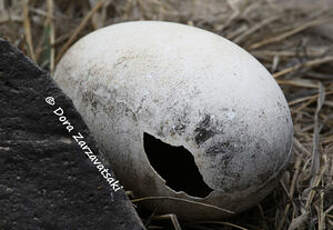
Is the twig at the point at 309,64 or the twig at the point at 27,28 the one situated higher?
the twig at the point at 27,28

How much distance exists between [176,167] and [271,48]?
118 cm

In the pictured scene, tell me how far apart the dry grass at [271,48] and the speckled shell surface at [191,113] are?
0.14m

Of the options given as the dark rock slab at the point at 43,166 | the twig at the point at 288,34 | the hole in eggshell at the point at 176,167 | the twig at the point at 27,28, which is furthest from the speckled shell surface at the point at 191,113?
the twig at the point at 288,34

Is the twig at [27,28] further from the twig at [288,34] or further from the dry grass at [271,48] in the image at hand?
the twig at [288,34]

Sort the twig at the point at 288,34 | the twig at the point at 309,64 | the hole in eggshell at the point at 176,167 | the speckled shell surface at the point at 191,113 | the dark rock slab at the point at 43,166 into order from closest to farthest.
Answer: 1. the dark rock slab at the point at 43,166
2. the speckled shell surface at the point at 191,113
3. the hole in eggshell at the point at 176,167
4. the twig at the point at 309,64
5. the twig at the point at 288,34

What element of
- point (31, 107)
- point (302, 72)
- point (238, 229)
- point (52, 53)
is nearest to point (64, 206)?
point (31, 107)

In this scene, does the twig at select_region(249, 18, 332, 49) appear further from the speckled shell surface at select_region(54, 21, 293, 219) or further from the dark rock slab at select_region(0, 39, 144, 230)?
the dark rock slab at select_region(0, 39, 144, 230)

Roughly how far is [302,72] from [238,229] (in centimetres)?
99

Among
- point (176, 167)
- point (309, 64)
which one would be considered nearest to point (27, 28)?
point (176, 167)

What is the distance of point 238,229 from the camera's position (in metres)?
1.86

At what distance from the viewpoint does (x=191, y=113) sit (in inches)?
63.4

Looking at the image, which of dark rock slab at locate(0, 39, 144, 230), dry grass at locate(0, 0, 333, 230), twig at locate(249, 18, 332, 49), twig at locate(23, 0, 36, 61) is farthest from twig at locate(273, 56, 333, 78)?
dark rock slab at locate(0, 39, 144, 230)

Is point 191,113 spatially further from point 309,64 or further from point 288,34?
point 288,34

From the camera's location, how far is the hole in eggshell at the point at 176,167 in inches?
68.4
